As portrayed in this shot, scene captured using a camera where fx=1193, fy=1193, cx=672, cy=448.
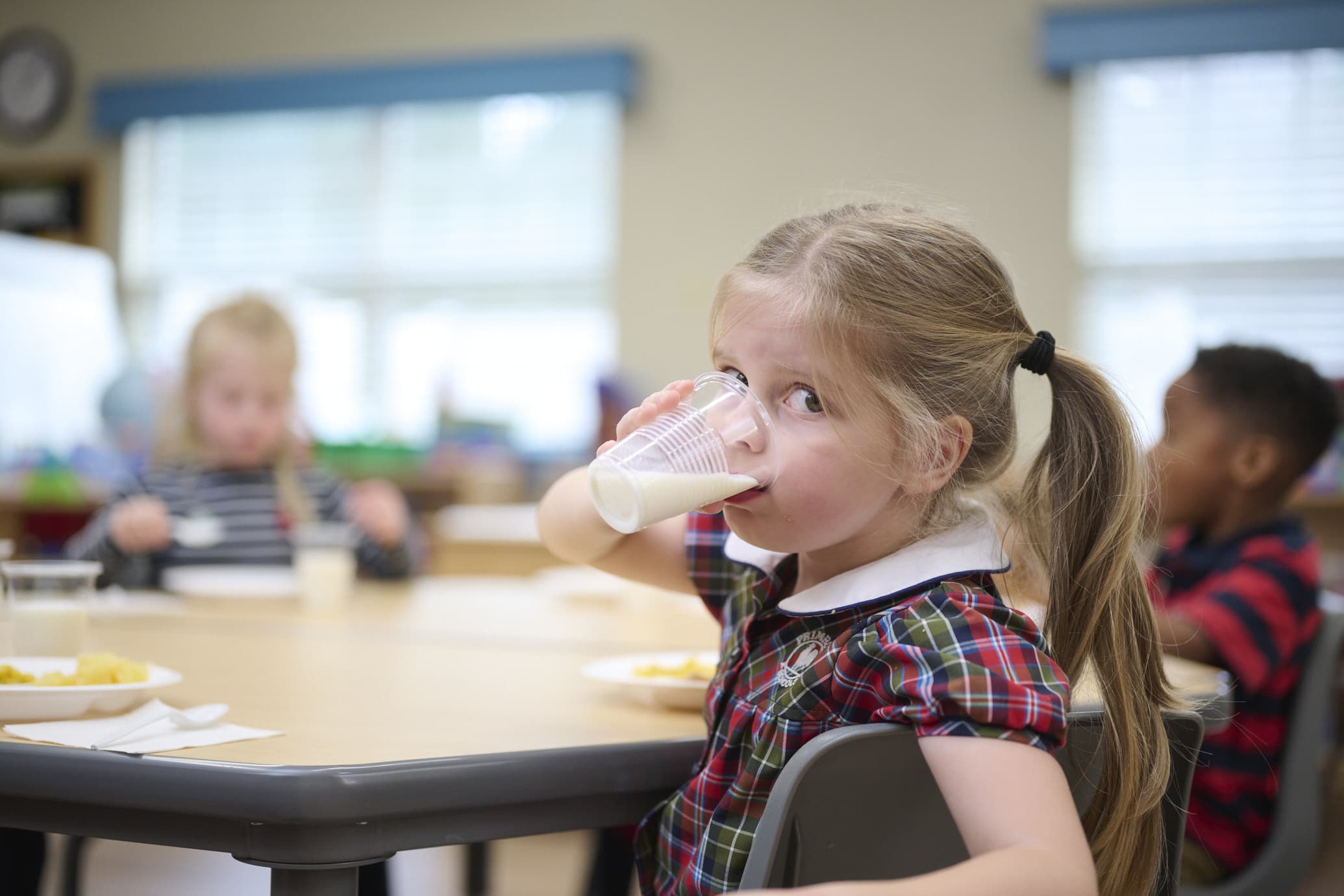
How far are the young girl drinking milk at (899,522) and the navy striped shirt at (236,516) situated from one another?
1582 millimetres

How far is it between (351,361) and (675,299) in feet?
5.06

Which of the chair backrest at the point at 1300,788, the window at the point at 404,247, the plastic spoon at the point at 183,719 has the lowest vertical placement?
the chair backrest at the point at 1300,788

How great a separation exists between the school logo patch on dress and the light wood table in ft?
0.36

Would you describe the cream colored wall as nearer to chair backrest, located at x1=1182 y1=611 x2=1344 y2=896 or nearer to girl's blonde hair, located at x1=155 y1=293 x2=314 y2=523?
girl's blonde hair, located at x1=155 y1=293 x2=314 y2=523

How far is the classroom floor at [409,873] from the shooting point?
2248 mm

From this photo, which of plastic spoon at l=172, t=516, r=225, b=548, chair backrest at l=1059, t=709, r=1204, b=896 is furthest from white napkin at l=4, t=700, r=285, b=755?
plastic spoon at l=172, t=516, r=225, b=548

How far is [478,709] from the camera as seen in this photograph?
1.01 meters

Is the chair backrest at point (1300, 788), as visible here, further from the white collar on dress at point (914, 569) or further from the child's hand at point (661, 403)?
the child's hand at point (661, 403)

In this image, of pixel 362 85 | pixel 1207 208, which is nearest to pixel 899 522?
pixel 1207 208

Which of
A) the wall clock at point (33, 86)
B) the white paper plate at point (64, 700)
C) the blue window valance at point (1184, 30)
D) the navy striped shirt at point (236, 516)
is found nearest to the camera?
the white paper plate at point (64, 700)

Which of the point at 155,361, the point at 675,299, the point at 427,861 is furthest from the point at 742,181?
the point at 427,861

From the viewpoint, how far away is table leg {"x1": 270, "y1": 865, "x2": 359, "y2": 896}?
730 mm

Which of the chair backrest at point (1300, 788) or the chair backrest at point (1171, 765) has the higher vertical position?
the chair backrest at point (1171, 765)

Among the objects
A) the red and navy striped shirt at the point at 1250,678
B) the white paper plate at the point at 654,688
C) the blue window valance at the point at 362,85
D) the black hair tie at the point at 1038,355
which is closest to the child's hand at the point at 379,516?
the white paper plate at the point at 654,688
